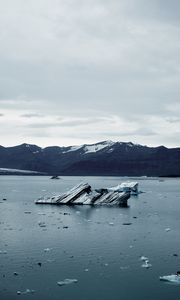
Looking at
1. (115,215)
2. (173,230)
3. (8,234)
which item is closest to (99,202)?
(115,215)

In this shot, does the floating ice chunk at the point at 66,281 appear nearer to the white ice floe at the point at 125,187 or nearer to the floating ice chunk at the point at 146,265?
the floating ice chunk at the point at 146,265

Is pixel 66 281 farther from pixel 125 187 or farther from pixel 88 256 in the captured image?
pixel 125 187

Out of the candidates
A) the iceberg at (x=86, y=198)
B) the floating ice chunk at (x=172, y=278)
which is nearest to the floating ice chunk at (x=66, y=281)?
the floating ice chunk at (x=172, y=278)

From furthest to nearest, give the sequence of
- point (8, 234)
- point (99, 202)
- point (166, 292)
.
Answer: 1. point (99, 202)
2. point (8, 234)
3. point (166, 292)

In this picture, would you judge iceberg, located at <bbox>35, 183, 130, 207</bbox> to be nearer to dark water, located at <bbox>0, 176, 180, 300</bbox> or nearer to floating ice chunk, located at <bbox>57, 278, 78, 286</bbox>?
dark water, located at <bbox>0, 176, 180, 300</bbox>

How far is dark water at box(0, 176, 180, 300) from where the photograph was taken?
80.1ft

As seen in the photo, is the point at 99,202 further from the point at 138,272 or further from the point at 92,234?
the point at 138,272

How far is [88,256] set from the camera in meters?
31.9

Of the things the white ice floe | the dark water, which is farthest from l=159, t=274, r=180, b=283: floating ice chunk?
the white ice floe

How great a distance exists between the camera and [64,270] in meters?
28.1

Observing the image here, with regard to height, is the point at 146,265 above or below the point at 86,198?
below

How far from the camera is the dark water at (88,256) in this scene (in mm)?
24406

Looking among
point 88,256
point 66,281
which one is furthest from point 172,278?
point 88,256

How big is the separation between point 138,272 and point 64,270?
14.8 feet
